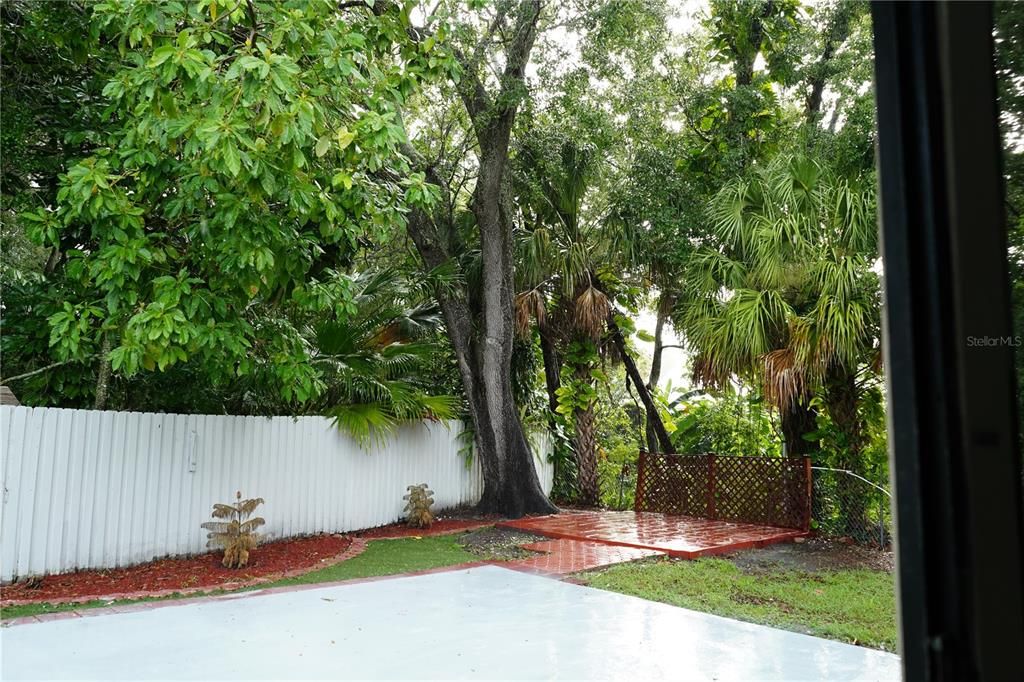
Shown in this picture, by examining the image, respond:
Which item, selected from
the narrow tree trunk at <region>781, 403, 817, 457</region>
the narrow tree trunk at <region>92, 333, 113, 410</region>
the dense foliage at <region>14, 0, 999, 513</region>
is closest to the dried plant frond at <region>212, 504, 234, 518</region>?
the dense foliage at <region>14, 0, 999, 513</region>

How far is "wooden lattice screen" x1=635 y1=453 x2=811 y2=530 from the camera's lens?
34.6ft

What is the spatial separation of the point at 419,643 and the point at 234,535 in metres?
3.10

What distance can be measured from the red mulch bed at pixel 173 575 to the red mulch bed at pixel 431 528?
1.37m

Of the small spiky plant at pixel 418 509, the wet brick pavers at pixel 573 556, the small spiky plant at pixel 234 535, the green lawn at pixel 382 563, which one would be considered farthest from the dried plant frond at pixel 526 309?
the small spiky plant at pixel 234 535

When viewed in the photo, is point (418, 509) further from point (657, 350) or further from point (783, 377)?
point (657, 350)

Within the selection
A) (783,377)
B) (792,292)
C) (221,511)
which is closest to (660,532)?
(783,377)

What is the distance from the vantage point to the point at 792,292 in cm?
998

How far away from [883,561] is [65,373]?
8910 millimetres

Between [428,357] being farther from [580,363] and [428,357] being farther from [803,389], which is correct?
[803,389]

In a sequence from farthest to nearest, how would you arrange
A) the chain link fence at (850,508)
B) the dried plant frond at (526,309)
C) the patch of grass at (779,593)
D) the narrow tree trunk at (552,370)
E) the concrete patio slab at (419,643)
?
the narrow tree trunk at (552,370) < the dried plant frond at (526,309) < the chain link fence at (850,508) < the patch of grass at (779,593) < the concrete patio slab at (419,643)

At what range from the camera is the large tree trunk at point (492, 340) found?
1130 cm

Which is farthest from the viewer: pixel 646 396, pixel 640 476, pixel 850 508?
pixel 646 396

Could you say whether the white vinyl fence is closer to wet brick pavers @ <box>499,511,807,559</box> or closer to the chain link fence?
wet brick pavers @ <box>499,511,807,559</box>

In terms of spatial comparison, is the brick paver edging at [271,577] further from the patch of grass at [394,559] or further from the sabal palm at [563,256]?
the sabal palm at [563,256]
